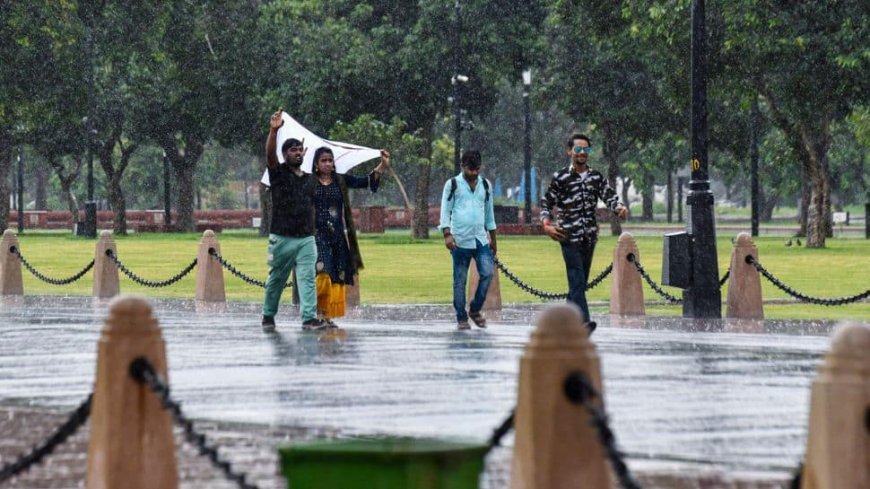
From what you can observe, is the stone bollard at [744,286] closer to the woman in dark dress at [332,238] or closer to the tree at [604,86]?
the woman in dark dress at [332,238]

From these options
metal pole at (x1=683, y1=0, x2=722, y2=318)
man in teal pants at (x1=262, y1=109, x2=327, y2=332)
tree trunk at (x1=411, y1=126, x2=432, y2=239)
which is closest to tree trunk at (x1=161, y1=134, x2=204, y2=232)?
tree trunk at (x1=411, y1=126, x2=432, y2=239)

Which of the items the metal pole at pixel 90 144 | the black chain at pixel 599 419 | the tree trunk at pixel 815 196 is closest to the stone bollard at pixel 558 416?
the black chain at pixel 599 419

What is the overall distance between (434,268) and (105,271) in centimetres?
1045

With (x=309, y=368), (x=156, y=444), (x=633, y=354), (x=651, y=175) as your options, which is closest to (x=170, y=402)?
(x=156, y=444)

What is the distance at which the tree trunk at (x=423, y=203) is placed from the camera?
202ft

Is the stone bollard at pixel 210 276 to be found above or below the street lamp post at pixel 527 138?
below

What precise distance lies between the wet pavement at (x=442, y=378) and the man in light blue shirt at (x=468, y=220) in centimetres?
71

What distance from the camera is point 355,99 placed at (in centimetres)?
6431

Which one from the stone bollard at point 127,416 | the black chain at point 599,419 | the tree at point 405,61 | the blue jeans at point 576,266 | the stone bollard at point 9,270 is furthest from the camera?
the tree at point 405,61

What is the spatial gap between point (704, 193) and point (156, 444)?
553 inches

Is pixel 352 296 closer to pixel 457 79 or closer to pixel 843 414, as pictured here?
pixel 843 414

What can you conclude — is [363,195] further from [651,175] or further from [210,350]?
[210,350]

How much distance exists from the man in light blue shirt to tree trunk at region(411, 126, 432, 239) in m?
42.1

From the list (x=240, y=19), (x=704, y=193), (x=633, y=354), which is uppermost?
(x=240, y=19)
